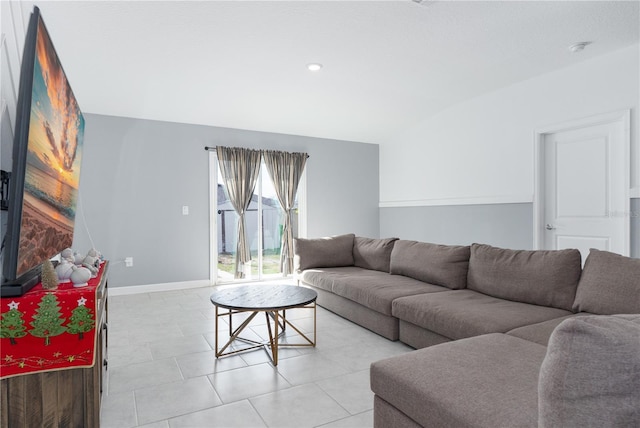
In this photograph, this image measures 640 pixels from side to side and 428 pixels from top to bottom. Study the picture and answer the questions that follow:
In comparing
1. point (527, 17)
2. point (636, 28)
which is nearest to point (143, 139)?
point (527, 17)

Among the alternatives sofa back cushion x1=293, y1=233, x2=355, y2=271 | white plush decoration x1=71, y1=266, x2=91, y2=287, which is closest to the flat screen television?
white plush decoration x1=71, y1=266, x2=91, y2=287

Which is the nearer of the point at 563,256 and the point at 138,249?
the point at 563,256

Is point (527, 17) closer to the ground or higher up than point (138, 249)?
higher up

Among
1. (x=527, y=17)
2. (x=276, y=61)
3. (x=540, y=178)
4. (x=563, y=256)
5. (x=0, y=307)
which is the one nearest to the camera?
(x=0, y=307)

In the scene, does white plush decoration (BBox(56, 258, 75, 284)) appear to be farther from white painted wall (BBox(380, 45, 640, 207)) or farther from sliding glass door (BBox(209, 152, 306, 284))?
white painted wall (BBox(380, 45, 640, 207))

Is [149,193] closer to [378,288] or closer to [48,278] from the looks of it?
[378,288]

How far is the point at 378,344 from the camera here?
3.01m

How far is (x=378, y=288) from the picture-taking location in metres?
3.29

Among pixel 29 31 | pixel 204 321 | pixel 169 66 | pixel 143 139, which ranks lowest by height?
pixel 204 321

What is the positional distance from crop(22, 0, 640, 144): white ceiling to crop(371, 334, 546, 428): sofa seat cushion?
93.1 inches

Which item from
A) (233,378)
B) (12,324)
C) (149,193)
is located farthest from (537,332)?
(149,193)

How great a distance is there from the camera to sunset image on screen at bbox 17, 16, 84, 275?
1421 mm

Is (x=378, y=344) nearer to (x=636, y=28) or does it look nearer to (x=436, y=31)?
(x=436, y=31)

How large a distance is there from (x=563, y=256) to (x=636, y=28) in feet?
6.82
